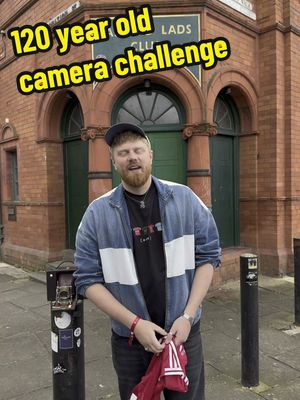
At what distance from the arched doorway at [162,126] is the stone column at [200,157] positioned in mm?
256

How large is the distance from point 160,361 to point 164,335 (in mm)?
122

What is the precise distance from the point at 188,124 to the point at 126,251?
14.1 feet

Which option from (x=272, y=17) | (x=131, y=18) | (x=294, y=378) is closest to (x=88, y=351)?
(x=294, y=378)

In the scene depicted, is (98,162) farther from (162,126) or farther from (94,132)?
(162,126)

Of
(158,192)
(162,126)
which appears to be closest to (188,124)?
(162,126)

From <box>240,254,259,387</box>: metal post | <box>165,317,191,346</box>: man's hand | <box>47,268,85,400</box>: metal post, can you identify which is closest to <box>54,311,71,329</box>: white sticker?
<box>47,268,85,400</box>: metal post

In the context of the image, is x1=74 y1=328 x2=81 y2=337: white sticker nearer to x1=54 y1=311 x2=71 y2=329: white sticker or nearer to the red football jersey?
x1=54 y1=311 x2=71 y2=329: white sticker

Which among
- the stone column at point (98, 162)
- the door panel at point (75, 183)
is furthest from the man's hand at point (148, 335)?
the door panel at point (75, 183)

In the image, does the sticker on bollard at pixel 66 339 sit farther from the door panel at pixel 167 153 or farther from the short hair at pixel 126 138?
the door panel at pixel 167 153

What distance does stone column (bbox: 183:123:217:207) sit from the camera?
5.93 m

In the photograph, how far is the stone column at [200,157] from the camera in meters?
5.93

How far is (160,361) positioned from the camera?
6.13 ft

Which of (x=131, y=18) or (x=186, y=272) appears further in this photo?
(x=131, y=18)

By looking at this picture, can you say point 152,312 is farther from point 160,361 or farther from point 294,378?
point 294,378
